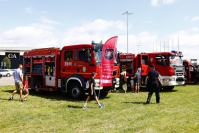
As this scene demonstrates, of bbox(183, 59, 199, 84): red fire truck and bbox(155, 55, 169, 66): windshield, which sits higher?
bbox(155, 55, 169, 66): windshield

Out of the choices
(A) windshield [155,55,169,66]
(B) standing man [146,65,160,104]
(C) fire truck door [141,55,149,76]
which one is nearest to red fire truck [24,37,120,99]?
(B) standing man [146,65,160,104]

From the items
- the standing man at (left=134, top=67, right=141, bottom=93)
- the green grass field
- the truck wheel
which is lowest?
the green grass field

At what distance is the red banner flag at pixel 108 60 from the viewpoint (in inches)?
698

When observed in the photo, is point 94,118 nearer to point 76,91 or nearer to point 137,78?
point 76,91

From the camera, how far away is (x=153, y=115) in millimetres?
12680

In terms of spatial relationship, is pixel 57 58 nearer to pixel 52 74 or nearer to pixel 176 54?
pixel 52 74

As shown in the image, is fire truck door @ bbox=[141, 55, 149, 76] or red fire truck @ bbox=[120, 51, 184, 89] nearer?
red fire truck @ bbox=[120, 51, 184, 89]

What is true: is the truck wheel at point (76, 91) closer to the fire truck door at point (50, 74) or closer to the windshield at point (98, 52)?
the fire truck door at point (50, 74)

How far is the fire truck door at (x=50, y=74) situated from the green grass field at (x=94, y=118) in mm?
3139

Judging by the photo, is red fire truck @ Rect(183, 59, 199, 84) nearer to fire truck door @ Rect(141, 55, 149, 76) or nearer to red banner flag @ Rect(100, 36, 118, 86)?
fire truck door @ Rect(141, 55, 149, 76)

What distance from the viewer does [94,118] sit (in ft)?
40.1

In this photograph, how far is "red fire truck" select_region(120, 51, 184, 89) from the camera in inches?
918

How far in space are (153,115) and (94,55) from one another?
18.5 ft

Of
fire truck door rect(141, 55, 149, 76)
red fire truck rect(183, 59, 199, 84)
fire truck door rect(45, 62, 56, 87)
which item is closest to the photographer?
fire truck door rect(45, 62, 56, 87)
